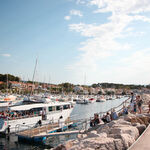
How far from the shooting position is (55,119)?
93.9ft

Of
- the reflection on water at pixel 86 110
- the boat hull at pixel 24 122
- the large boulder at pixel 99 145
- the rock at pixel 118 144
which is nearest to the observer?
the large boulder at pixel 99 145

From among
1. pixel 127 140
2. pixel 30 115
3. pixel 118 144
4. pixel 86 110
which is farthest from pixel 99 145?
pixel 86 110

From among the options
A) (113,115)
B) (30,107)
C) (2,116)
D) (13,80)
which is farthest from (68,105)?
(13,80)

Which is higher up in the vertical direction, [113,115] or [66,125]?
[113,115]

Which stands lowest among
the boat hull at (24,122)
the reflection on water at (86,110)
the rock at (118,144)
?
the reflection on water at (86,110)

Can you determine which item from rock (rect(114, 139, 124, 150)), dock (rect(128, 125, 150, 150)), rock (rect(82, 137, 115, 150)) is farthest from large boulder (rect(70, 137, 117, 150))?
dock (rect(128, 125, 150, 150))

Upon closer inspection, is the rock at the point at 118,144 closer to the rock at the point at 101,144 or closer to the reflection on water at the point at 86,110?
the rock at the point at 101,144

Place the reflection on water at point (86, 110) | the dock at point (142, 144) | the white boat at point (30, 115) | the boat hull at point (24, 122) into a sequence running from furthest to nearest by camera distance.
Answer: the reflection on water at point (86, 110) → the white boat at point (30, 115) → the boat hull at point (24, 122) → the dock at point (142, 144)

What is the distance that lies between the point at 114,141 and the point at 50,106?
872 inches

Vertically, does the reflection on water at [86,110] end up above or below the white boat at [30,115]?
below

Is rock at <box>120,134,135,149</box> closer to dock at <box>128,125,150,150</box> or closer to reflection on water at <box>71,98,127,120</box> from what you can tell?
dock at <box>128,125,150,150</box>

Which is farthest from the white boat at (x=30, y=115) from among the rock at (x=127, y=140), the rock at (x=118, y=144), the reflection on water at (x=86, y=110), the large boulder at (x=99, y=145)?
the rock at (x=118, y=144)

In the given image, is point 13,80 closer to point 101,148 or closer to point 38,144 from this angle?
point 38,144

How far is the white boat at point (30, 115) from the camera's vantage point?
958 inches
